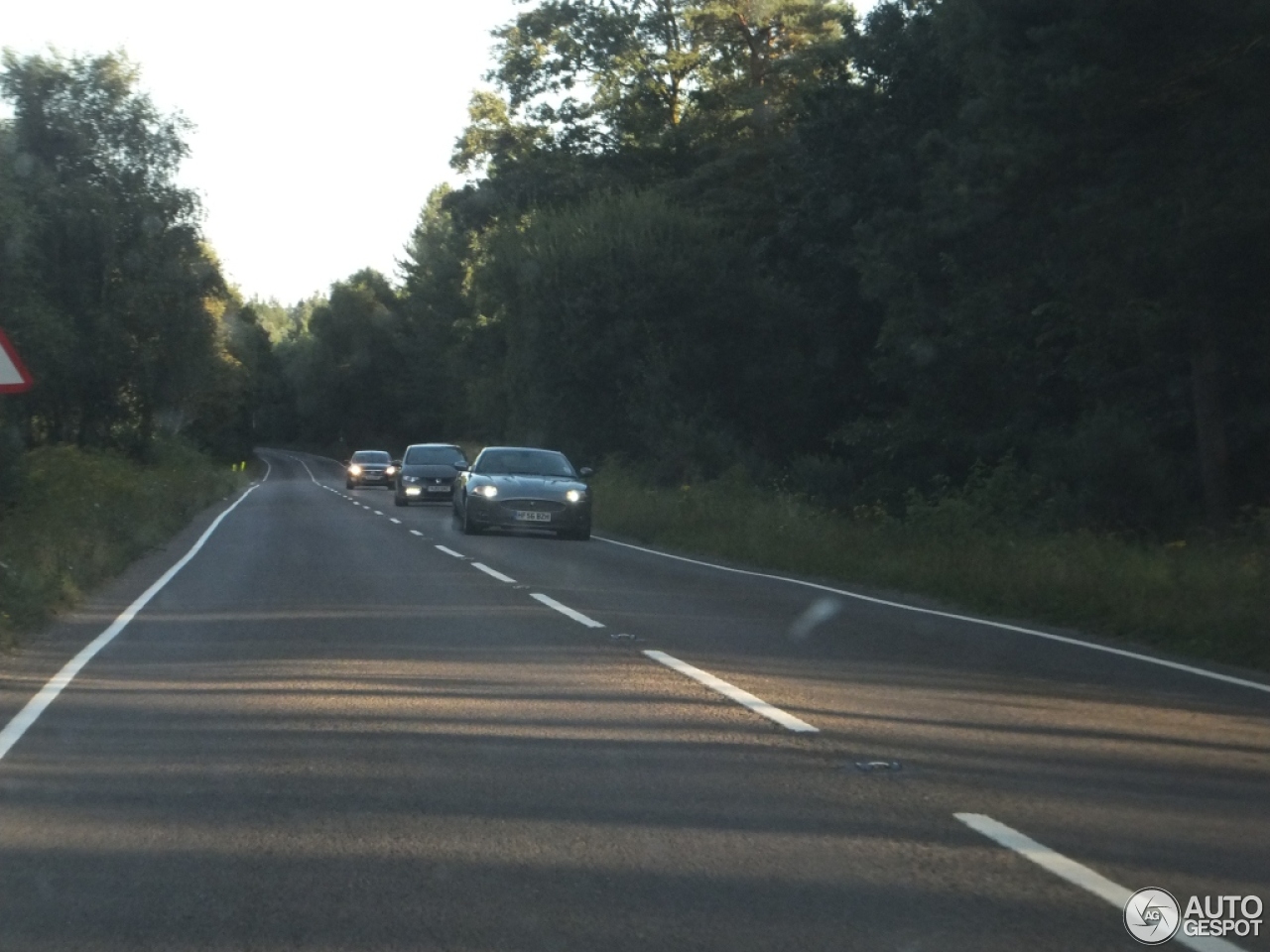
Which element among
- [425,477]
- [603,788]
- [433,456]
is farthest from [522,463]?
[603,788]

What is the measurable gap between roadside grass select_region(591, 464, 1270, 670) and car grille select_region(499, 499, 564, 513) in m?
2.16

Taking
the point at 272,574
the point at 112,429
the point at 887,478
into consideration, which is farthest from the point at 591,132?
the point at 272,574

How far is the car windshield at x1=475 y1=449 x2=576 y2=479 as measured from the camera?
89.8ft

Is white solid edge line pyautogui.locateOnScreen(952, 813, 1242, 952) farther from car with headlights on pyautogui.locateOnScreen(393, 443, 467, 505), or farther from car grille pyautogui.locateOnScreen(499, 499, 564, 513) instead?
car with headlights on pyautogui.locateOnScreen(393, 443, 467, 505)

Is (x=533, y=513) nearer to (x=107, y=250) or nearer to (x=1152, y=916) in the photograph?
(x=1152, y=916)

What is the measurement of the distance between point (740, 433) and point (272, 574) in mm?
28478

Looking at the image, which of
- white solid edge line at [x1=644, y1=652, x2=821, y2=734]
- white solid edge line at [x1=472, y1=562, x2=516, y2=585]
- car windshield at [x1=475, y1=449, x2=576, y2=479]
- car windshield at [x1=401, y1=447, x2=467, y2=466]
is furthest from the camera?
car windshield at [x1=401, y1=447, x2=467, y2=466]

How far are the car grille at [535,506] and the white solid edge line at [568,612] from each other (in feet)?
33.8

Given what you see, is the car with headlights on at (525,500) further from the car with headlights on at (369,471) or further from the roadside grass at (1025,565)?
the car with headlights on at (369,471)

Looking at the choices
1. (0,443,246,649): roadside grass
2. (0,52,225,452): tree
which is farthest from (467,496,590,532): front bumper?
(0,52,225,452): tree

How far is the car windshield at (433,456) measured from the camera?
136 ft

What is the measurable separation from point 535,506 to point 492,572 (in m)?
7.47

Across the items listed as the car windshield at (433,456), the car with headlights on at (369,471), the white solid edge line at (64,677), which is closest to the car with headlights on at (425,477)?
the car windshield at (433,456)

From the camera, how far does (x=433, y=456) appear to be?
138 feet
